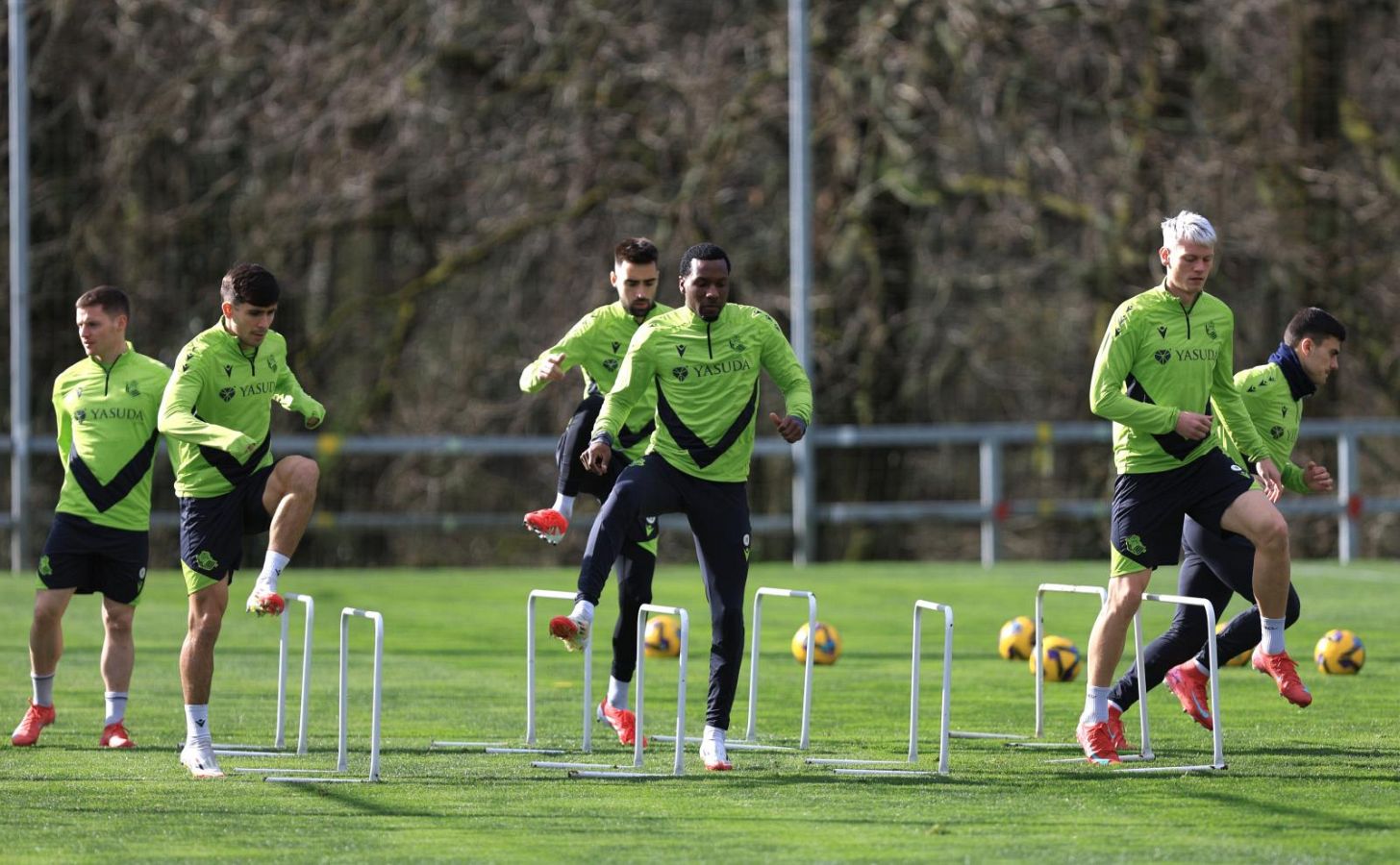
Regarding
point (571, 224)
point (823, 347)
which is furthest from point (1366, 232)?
point (571, 224)

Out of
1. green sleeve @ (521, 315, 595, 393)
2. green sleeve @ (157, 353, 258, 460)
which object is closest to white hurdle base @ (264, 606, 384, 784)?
green sleeve @ (157, 353, 258, 460)

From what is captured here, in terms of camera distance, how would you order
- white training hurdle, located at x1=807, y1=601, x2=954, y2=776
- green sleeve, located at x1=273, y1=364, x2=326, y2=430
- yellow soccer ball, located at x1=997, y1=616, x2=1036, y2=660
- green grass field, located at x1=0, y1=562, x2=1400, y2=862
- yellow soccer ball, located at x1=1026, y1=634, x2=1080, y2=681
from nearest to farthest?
green grass field, located at x1=0, y1=562, x2=1400, y2=862 < white training hurdle, located at x1=807, y1=601, x2=954, y2=776 < green sleeve, located at x1=273, y1=364, x2=326, y2=430 < yellow soccer ball, located at x1=1026, y1=634, x2=1080, y2=681 < yellow soccer ball, located at x1=997, y1=616, x2=1036, y2=660

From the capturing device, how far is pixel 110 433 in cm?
1037

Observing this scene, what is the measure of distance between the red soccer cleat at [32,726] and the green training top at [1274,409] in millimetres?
5531

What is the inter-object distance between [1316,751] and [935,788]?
1914 mm

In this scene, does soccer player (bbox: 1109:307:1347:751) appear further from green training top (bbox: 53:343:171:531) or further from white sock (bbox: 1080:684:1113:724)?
green training top (bbox: 53:343:171:531)

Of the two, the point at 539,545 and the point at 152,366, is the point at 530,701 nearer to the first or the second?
the point at 152,366

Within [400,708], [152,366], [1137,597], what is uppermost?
[152,366]

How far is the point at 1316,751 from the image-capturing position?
962 cm

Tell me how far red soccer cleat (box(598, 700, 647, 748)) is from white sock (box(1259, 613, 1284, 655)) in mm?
2695

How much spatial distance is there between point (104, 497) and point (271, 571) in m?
1.48

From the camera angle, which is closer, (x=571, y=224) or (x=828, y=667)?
(x=828, y=667)

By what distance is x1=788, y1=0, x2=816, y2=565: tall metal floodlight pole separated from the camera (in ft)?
74.7

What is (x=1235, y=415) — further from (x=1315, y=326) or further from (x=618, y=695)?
(x=618, y=695)
